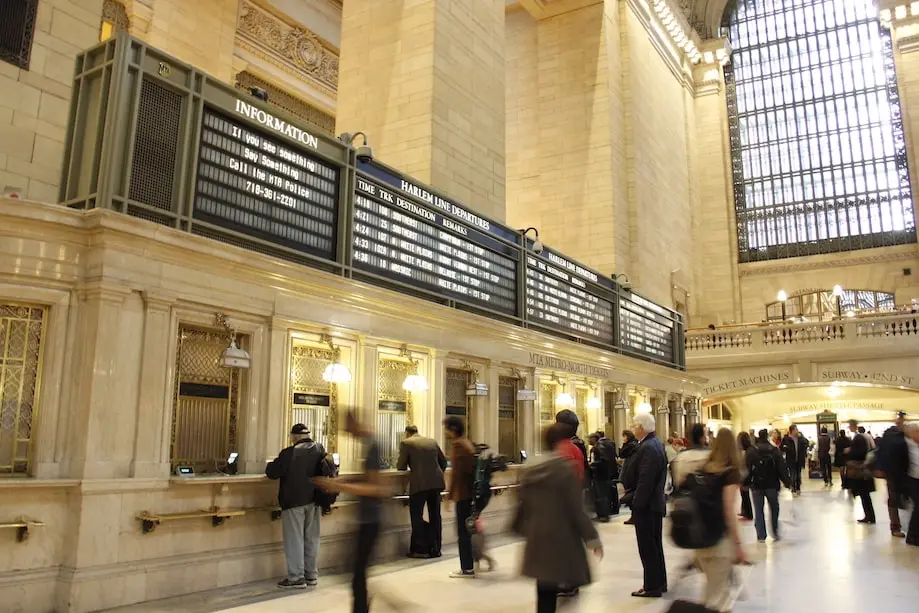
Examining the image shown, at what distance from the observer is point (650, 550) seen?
5797 millimetres

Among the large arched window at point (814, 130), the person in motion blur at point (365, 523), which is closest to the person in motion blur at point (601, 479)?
the person in motion blur at point (365, 523)

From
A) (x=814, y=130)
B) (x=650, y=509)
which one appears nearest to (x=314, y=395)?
(x=650, y=509)

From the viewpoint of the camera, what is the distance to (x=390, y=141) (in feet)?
37.9

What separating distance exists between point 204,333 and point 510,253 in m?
5.39

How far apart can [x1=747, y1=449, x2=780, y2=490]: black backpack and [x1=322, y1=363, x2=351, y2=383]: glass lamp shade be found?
198 inches

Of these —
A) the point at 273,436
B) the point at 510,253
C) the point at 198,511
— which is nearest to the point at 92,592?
the point at 198,511

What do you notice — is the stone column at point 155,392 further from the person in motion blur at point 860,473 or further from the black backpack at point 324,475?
the person in motion blur at point 860,473

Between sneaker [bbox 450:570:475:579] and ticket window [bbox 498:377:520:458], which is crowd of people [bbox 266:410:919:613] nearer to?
sneaker [bbox 450:570:475:579]

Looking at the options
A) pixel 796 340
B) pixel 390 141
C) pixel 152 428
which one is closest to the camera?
pixel 152 428

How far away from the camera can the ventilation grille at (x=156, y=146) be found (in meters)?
5.62

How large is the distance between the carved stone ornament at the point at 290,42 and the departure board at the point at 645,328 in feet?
31.4

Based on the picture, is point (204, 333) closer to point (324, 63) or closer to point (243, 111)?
point (243, 111)

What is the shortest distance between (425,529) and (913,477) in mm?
5394

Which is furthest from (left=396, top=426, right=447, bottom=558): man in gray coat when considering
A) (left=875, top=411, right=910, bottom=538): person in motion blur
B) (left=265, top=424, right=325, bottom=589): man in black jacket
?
(left=875, top=411, right=910, bottom=538): person in motion blur
